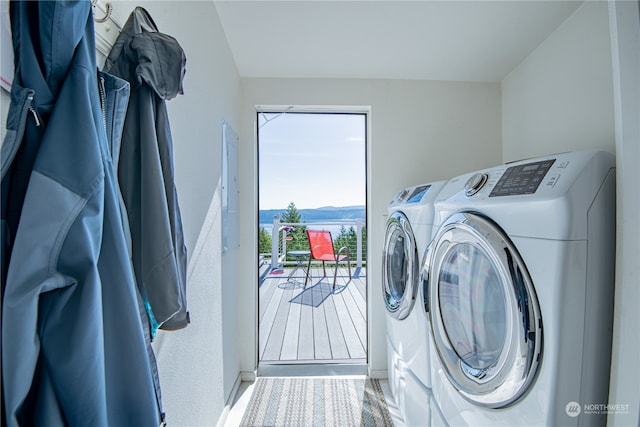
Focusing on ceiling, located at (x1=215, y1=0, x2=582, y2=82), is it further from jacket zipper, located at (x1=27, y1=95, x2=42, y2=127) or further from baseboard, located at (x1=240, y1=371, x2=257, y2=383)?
baseboard, located at (x1=240, y1=371, x2=257, y2=383)

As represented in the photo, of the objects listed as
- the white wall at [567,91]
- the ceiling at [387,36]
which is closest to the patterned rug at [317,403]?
the white wall at [567,91]

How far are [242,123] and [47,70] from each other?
1.77 metres

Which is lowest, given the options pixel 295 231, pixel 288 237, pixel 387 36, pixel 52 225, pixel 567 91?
pixel 288 237

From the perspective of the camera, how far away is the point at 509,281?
0.81 m

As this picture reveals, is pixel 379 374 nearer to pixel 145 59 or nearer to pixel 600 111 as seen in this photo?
pixel 600 111

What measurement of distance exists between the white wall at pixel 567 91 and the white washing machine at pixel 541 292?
96cm

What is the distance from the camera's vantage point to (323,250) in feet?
13.4

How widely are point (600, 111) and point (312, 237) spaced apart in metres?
3.12

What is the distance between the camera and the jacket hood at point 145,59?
686 millimetres

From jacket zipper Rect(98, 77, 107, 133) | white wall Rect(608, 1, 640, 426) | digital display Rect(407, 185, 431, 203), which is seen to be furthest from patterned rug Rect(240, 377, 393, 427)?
jacket zipper Rect(98, 77, 107, 133)

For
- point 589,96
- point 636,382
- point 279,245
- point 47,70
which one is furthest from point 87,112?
point 279,245

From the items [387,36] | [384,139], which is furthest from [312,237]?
[387,36]

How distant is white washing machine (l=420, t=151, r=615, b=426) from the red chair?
120 inches

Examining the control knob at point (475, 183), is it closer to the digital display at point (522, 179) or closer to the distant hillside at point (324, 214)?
the digital display at point (522, 179)
